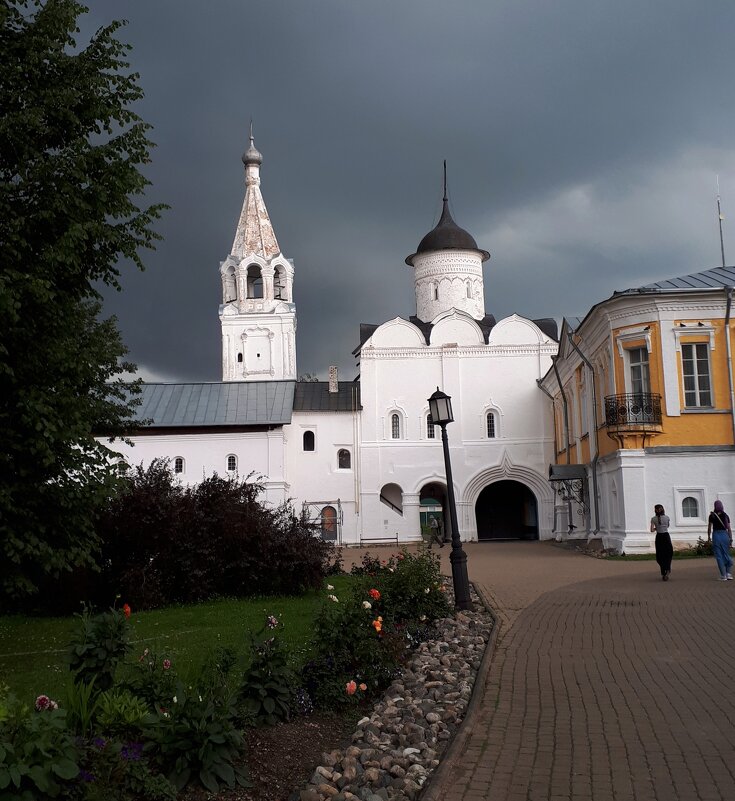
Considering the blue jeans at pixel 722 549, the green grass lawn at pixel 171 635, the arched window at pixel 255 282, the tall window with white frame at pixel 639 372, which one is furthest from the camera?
the arched window at pixel 255 282

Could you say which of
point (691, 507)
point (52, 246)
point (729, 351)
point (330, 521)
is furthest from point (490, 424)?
point (52, 246)

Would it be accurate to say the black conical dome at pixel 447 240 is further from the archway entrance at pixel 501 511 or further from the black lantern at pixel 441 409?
the black lantern at pixel 441 409

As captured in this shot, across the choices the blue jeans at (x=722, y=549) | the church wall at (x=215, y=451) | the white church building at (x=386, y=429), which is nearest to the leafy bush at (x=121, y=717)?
the blue jeans at (x=722, y=549)

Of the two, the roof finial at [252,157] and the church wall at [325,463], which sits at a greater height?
the roof finial at [252,157]

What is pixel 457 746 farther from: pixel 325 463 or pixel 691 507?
pixel 325 463

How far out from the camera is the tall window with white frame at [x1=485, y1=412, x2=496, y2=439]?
40656 millimetres

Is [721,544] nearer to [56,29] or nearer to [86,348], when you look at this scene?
[86,348]

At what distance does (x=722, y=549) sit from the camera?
52.4 ft

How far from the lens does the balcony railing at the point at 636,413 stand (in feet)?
80.2

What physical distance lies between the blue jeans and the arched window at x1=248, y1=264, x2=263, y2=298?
1608 inches

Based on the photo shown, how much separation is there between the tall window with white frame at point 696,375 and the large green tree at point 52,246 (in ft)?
61.6

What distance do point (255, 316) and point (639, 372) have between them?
3194 cm

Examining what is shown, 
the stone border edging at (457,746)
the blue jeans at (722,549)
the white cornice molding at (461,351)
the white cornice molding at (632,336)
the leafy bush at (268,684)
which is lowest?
the stone border edging at (457,746)

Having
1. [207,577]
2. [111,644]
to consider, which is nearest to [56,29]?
[111,644]
